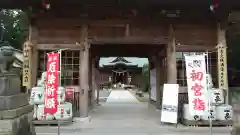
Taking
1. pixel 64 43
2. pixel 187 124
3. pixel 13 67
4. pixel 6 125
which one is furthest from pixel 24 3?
pixel 187 124

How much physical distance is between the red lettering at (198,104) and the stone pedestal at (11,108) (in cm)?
444

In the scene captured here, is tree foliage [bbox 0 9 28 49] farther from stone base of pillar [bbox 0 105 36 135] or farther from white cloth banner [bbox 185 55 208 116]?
white cloth banner [bbox 185 55 208 116]

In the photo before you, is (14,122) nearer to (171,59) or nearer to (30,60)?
(30,60)

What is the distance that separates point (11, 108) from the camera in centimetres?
599

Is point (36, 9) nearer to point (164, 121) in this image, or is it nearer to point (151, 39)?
point (151, 39)

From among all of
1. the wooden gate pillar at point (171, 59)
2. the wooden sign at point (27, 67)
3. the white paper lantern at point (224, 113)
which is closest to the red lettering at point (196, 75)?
the white paper lantern at point (224, 113)

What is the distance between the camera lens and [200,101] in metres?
7.70

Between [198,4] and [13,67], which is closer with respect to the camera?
[13,67]

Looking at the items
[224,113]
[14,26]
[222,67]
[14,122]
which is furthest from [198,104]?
[14,26]

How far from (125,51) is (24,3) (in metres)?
7.56

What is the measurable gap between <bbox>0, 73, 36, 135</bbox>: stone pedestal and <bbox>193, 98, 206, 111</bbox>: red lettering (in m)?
4.44

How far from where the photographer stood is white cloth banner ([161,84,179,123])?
33.2 feet

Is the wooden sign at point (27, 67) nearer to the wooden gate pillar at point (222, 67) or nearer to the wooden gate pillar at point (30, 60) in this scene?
the wooden gate pillar at point (30, 60)

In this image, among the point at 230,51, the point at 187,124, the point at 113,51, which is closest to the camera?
the point at 187,124
